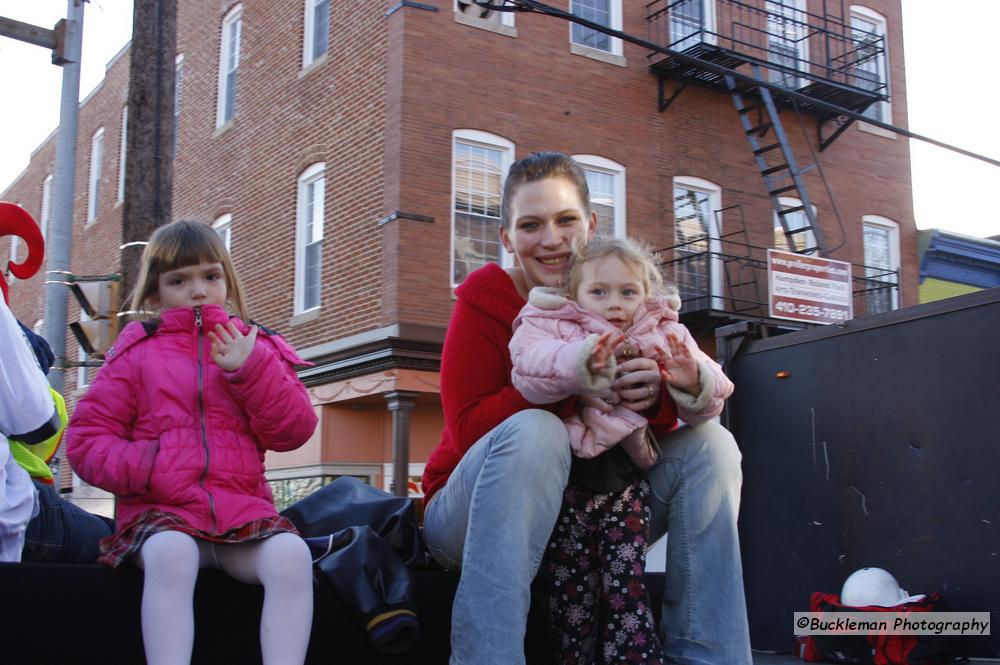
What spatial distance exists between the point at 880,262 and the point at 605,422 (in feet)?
49.0

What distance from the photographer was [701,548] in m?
2.59

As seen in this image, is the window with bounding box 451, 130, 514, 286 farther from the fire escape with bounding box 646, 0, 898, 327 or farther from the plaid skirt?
the plaid skirt

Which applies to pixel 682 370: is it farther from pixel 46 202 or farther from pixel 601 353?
pixel 46 202

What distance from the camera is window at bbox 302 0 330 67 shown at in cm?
1412

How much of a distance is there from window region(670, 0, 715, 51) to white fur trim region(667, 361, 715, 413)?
12484 millimetres

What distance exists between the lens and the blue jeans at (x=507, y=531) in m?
2.30

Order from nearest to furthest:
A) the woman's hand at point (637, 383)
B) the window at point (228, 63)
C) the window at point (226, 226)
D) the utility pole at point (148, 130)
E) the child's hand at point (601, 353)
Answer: the child's hand at point (601, 353), the woman's hand at point (637, 383), the utility pole at point (148, 130), the window at point (226, 226), the window at point (228, 63)

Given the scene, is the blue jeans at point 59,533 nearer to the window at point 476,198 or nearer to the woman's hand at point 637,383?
the woman's hand at point 637,383

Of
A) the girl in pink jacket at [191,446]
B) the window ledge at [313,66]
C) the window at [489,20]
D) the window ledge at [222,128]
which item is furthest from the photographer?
the window ledge at [222,128]

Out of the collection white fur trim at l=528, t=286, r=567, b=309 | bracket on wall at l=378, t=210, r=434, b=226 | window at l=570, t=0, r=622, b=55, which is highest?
window at l=570, t=0, r=622, b=55

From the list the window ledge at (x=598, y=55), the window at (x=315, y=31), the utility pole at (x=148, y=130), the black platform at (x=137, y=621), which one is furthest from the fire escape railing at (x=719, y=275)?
the black platform at (x=137, y=621)

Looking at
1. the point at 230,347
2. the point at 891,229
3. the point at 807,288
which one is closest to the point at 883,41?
the point at 891,229

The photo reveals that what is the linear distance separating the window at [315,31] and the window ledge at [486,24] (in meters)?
2.39

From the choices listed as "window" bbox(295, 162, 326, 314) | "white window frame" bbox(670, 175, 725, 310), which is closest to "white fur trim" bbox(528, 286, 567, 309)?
"window" bbox(295, 162, 326, 314)
